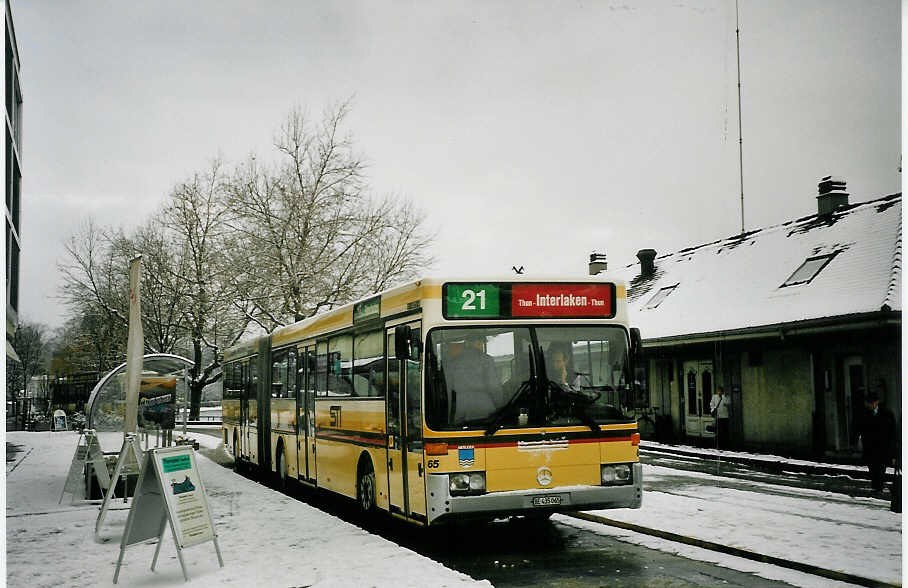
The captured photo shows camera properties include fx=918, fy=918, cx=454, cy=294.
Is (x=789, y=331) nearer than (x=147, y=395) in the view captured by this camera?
Yes

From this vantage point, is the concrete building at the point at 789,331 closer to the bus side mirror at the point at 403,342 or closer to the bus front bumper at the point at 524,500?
the bus front bumper at the point at 524,500

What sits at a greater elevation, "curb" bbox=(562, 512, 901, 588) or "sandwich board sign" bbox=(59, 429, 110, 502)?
"sandwich board sign" bbox=(59, 429, 110, 502)

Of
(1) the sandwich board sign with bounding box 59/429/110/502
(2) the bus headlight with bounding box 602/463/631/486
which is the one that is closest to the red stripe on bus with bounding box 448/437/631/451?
(2) the bus headlight with bounding box 602/463/631/486

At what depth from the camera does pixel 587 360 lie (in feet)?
31.9

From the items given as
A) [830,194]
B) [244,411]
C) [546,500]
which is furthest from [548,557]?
[830,194]

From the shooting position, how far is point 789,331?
2231cm

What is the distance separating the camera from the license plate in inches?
367

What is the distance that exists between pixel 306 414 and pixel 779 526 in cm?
733

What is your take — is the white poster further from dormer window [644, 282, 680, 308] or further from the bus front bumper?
dormer window [644, 282, 680, 308]

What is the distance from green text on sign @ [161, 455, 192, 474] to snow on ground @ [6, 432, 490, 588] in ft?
3.10

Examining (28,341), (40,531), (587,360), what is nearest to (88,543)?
(40,531)

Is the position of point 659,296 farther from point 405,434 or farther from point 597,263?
point 405,434

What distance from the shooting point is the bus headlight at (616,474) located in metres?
9.66

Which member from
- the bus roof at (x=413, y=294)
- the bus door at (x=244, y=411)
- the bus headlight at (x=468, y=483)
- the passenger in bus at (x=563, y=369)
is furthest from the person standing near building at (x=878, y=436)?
the bus door at (x=244, y=411)
